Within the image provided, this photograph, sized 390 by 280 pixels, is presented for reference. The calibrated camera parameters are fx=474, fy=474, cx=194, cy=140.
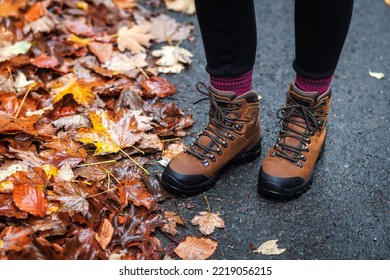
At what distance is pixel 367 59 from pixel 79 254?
1.69m

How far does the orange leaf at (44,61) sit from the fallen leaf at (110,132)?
47 centimetres

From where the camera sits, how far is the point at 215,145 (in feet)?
5.14

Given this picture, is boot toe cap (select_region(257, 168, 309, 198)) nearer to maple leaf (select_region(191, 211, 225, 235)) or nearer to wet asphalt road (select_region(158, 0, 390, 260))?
wet asphalt road (select_region(158, 0, 390, 260))

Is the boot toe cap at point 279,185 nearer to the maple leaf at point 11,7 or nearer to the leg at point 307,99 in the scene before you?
the leg at point 307,99

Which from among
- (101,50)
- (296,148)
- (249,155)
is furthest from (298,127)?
(101,50)

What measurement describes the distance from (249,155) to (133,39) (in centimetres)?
100

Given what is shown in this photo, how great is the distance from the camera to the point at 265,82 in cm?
216

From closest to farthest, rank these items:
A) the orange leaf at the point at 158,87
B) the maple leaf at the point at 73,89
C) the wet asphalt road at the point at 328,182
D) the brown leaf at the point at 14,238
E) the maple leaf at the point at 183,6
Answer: the brown leaf at the point at 14,238 < the wet asphalt road at the point at 328,182 < the maple leaf at the point at 73,89 < the orange leaf at the point at 158,87 < the maple leaf at the point at 183,6

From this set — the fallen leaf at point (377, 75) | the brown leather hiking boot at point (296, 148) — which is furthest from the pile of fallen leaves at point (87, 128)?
the fallen leaf at point (377, 75)

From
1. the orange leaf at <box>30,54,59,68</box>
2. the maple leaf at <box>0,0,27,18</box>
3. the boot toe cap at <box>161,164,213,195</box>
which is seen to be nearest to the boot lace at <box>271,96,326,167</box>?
the boot toe cap at <box>161,164,213,195</box>

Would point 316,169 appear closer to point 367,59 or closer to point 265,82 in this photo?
point 265,82

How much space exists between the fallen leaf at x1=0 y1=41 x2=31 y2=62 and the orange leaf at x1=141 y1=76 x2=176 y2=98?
60cm

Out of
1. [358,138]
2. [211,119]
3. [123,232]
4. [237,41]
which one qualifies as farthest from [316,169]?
[123,232]

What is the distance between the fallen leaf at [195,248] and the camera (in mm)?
1360
